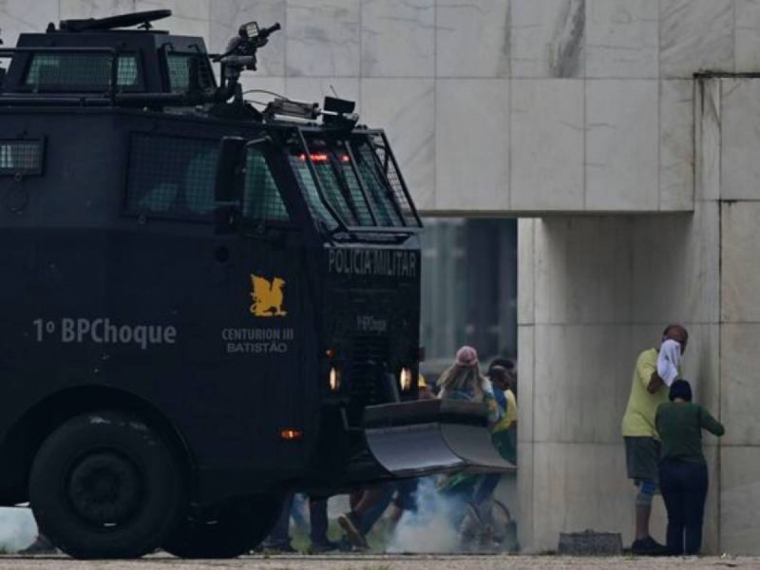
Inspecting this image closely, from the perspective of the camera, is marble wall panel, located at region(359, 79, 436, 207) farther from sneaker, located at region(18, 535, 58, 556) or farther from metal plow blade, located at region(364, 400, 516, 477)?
metal plow blade, located at region(364, 400, 516, 477)

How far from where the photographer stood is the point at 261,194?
704 inches

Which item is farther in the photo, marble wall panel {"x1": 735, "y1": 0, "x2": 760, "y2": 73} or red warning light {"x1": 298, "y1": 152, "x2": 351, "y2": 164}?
marble wall panel {"x1": 735, "y1": 0, "x2": 760, "y2": 73}

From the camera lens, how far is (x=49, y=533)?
17.8m

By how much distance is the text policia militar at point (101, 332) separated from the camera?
17688mm

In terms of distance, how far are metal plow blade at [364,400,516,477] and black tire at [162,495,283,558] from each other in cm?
156

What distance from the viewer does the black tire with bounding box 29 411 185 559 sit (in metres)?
17.7

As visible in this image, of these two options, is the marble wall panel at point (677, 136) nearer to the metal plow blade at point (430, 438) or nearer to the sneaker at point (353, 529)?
the sneaker at point (353, 529)

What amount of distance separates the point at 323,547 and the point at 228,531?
5960 mm

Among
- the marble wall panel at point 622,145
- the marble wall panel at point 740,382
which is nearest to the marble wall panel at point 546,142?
the marble wall panel at point 622,145

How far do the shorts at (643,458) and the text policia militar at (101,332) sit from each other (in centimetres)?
849

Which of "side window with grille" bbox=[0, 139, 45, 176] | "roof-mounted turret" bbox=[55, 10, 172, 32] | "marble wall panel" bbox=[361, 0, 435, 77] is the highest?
"marble wall panel" bbox=[361, 0, 435, 77]

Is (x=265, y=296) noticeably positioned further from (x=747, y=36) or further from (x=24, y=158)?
(x=747, y=36)

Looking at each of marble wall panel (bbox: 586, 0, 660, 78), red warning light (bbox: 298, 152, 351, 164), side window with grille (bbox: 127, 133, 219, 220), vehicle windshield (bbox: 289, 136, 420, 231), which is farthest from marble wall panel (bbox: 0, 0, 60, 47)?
side window with grille (bbox: 127, 133, 219, 220)

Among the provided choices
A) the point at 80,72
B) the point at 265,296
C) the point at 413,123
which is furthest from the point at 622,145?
the point at 265,296
